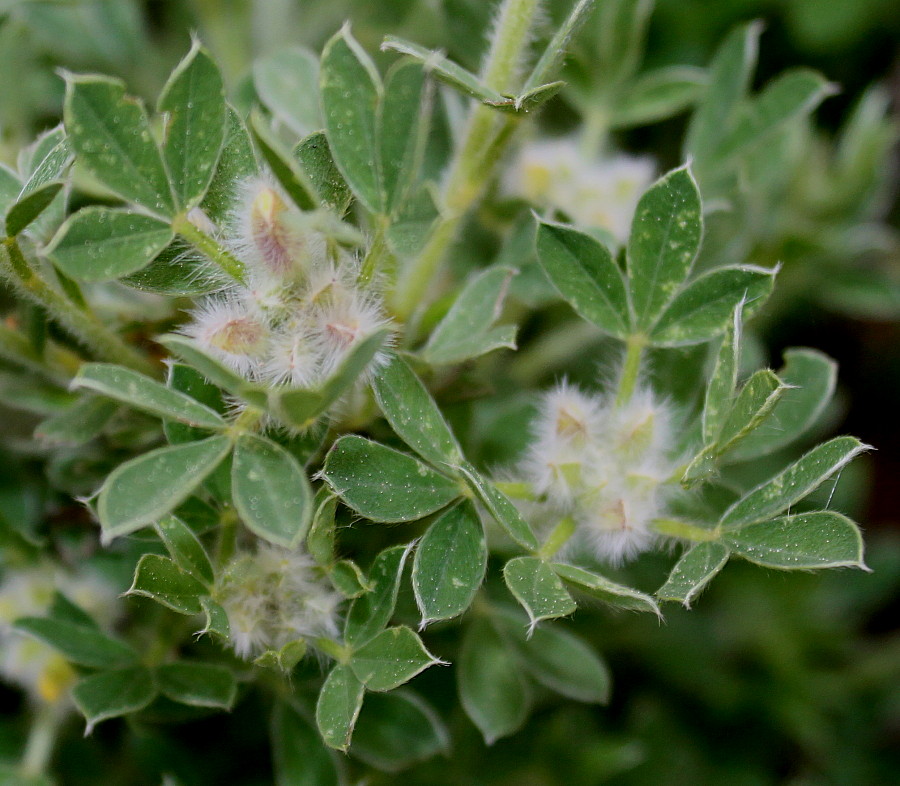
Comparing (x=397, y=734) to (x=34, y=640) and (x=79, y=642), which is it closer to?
(x=79, y=642)

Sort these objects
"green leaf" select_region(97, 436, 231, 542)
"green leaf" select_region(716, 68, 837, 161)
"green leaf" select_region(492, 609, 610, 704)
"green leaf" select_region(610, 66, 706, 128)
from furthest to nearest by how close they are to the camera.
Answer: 1. "green leaf" select_region(610, 66, 706, 128)
2. "green leaf" select_region(716, 68, 837, 161)
3. "green leaf" select_region(492, 609, 610, 704)
4. "green leaf" select_region(97, 436, 231, 542)

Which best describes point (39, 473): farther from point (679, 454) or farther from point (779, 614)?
point (779, 614)

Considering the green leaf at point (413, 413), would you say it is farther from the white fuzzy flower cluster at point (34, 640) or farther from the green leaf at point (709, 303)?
the white fuzzy flower cluster at point (34, 640)

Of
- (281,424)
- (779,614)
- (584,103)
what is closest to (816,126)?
(584,103)

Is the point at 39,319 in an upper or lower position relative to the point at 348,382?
lower

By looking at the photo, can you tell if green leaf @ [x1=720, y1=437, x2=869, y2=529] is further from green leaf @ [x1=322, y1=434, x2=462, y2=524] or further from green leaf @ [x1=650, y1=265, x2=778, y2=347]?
green leaf @ [x1=322, y1=434, x2=462, y2=524]

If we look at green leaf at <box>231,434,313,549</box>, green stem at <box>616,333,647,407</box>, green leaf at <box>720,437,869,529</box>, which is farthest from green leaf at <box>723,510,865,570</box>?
green leaf at <box>231,434,313,549</box>

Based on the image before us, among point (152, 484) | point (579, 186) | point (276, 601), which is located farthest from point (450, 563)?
point (579, 186)
